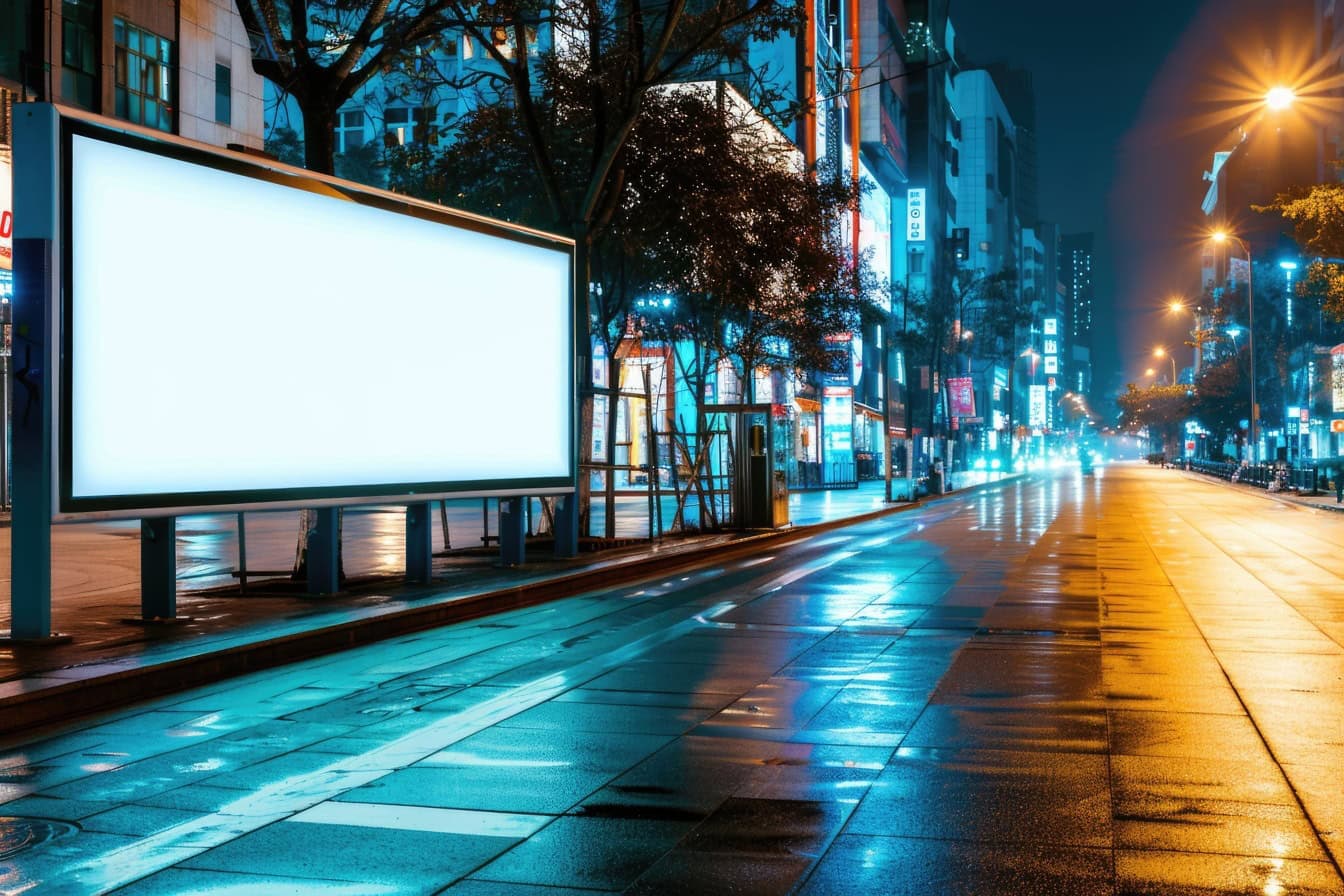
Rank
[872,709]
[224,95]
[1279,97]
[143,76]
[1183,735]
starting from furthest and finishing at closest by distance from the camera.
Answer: [224,95]
[1279,97]
[143,76]
[872,709]
[1183,735]

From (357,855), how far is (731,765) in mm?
2282

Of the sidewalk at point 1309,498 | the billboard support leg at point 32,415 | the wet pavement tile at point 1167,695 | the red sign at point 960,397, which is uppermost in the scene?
the red sign at point 960,397

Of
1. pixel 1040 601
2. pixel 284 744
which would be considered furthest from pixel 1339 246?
pixel 284 744

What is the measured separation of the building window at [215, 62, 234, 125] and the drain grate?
41873 mm

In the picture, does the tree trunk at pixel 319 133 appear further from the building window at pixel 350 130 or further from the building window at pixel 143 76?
the building window at pixel 350 130

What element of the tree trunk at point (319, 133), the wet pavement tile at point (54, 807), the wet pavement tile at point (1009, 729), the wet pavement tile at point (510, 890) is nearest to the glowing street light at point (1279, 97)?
the tree trunk at point (319, 133)

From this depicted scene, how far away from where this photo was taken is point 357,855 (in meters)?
5.70

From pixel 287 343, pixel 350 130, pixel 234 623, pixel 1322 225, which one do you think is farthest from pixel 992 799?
pixel 350 130

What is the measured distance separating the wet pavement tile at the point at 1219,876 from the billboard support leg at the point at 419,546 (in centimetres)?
1116

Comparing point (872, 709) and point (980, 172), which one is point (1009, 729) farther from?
point (980, 172)

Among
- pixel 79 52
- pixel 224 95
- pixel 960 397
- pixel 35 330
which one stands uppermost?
pixel 224 95

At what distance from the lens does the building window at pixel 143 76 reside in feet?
128

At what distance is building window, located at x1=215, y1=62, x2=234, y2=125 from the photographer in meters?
45.1

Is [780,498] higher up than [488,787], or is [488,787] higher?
[780,498]
